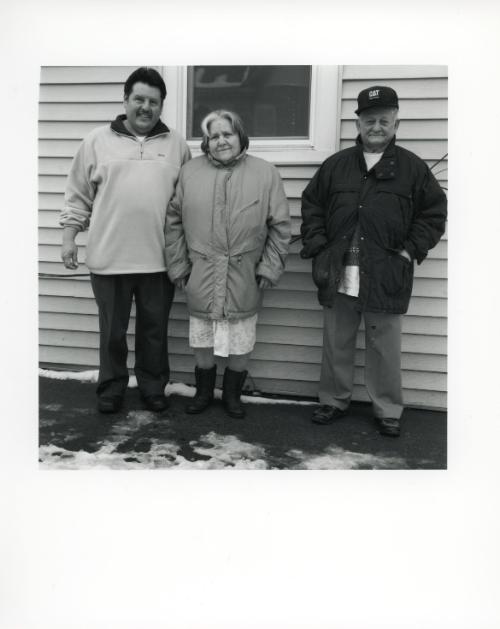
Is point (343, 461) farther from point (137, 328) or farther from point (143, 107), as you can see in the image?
point (143, 107)

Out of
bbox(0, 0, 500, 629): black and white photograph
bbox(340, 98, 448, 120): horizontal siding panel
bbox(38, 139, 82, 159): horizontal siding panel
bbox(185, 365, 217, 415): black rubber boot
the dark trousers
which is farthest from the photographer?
bbox(38, 139, 82, 159): horizontal siding panel

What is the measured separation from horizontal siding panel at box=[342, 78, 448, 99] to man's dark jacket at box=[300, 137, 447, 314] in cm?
27

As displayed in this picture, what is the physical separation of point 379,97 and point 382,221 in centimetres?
53

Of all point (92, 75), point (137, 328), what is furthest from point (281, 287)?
point (92, 75)

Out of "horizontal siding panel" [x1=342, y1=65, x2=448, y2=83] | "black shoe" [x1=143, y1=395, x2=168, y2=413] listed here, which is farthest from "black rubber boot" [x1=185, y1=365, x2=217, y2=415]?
"horizontal siding panel" [x1=342, y1=65, x2=448, y2=83]

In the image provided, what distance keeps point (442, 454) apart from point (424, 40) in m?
1.65

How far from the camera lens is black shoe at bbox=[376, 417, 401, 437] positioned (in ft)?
8.87

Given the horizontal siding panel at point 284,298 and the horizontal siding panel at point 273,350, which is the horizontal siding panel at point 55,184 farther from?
the horizontal siding panel at point 273,350

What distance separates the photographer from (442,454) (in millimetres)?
2490

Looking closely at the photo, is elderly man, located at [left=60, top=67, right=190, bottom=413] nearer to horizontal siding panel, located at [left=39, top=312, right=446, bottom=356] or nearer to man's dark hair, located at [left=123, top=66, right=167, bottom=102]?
man's dark hair, located at [left=123, top=66, right=167, bottom=102]

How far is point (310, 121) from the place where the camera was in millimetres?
2848

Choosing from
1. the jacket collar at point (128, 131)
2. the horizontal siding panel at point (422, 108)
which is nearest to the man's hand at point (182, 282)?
the jacket collar at point (128, 131)

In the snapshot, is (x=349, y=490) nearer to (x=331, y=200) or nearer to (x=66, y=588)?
(x=66, y=588)

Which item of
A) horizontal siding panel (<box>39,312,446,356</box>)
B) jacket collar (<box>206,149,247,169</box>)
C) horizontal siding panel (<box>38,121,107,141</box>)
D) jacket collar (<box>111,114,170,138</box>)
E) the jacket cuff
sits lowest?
horizontal siding panel (<box>39,312,446,356</box>)
